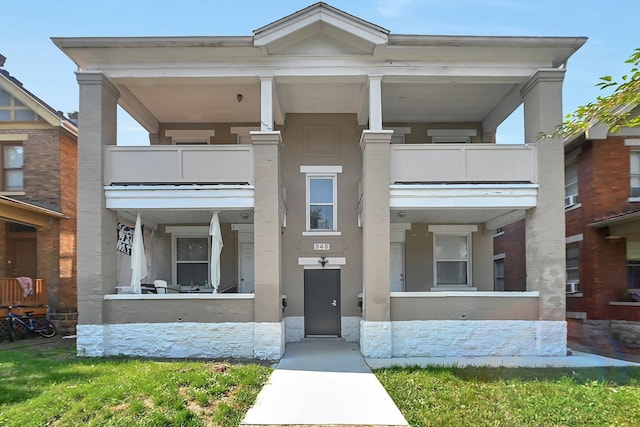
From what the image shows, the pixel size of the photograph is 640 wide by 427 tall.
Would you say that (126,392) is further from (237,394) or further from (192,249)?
(192,249)

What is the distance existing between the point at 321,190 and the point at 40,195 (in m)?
9.49

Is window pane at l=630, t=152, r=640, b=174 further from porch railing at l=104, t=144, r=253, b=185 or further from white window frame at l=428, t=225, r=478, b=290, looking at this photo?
porch railing at l=104, t=144, r=253, b=185

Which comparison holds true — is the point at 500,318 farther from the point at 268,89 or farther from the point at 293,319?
the point at 268,89

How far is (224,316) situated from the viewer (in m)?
11.5

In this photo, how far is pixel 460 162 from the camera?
11969 millimetres

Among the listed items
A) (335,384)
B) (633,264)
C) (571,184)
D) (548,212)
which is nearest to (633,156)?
(571,184)

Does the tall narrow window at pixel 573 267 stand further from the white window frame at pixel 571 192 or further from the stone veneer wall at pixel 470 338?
the stone veneer wall at pixel 470 338

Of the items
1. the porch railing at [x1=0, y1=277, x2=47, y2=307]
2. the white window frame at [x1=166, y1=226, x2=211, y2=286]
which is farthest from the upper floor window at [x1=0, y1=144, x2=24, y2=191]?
the white window frame at [x1=166, y1=226, x2=211, y2=286]

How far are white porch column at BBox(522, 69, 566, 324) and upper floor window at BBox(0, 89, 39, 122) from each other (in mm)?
15747

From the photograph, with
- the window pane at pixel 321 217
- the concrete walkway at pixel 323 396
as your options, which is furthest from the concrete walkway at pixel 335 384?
the window pane at pixel 321 217

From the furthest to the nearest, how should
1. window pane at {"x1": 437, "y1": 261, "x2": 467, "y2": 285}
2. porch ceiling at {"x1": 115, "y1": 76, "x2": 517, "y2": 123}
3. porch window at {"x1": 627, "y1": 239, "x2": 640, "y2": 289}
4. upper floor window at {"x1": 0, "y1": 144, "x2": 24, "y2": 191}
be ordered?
upper floor window at {"x1": 0, "y1": 144, "x2": 24, "y2": 191} → window pane at {"x1": 437, "y1": 261, "x2": 467, "y2": 285} → porch window at {"x1": 627, "y1": 239, "x2": 640, "y2": 289} → porch ceiling at {"x1": 115, "y1": 76, "x2": 517, "y2": 123}

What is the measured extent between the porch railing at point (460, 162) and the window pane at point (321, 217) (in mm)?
3026

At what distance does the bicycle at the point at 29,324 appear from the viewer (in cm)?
1407

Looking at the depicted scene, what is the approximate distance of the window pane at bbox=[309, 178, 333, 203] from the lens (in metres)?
14.4
